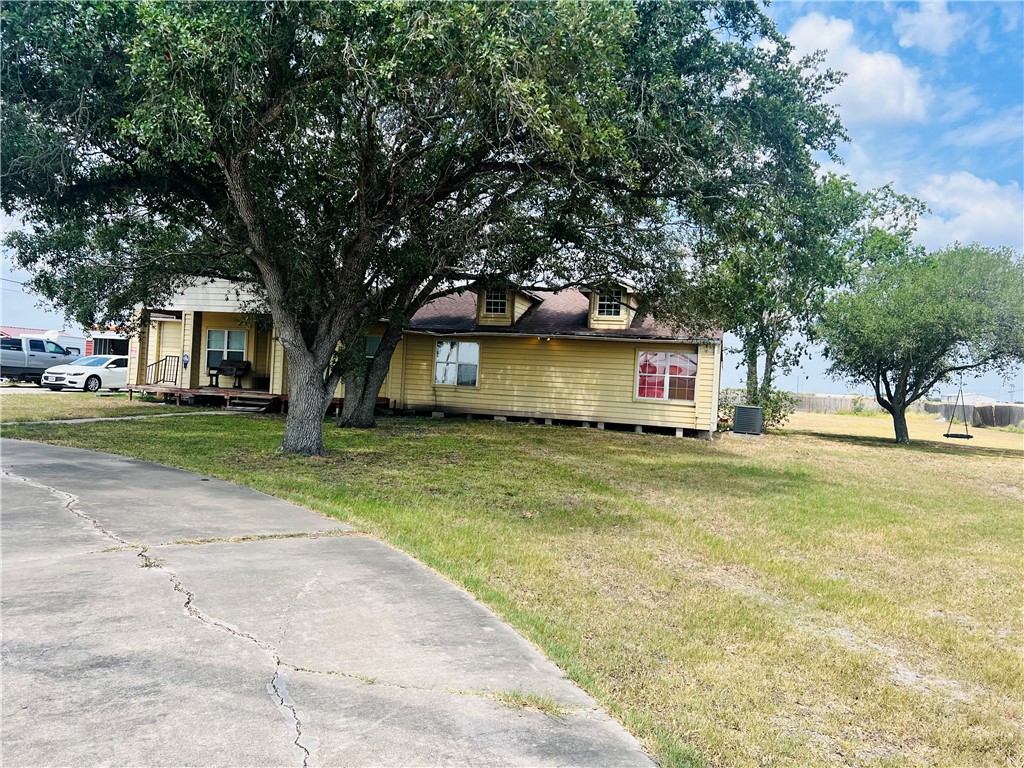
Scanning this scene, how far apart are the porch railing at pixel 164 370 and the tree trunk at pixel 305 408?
14408 millimetres

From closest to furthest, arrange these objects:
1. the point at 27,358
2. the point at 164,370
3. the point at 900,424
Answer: the point at 164,370, the point at 900,424, the point at 27,358

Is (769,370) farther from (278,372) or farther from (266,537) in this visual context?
(266,537)

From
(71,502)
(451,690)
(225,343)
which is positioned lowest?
(451,690)

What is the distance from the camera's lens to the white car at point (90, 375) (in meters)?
25.7

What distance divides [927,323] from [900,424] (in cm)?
445

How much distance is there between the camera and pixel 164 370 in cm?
2453

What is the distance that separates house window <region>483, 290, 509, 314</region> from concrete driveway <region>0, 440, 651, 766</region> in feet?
54.2

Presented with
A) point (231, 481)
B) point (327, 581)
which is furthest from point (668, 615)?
point (231, 481)

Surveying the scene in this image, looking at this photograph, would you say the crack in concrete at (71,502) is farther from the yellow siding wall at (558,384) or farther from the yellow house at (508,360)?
the yellow siding wall at (558,384)

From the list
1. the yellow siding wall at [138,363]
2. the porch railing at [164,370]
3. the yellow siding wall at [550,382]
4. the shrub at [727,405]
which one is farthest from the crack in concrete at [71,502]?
the shrub at [727,405]

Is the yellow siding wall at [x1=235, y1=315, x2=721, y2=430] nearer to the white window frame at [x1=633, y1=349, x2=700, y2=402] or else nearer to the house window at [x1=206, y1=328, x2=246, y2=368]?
the white window frame at [x1=633, y1=349, x2=700, y2=402]

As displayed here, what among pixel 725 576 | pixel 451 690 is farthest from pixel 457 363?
pixel 451 690

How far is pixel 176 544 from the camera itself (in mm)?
5531

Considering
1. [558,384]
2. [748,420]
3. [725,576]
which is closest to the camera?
[725,576]
